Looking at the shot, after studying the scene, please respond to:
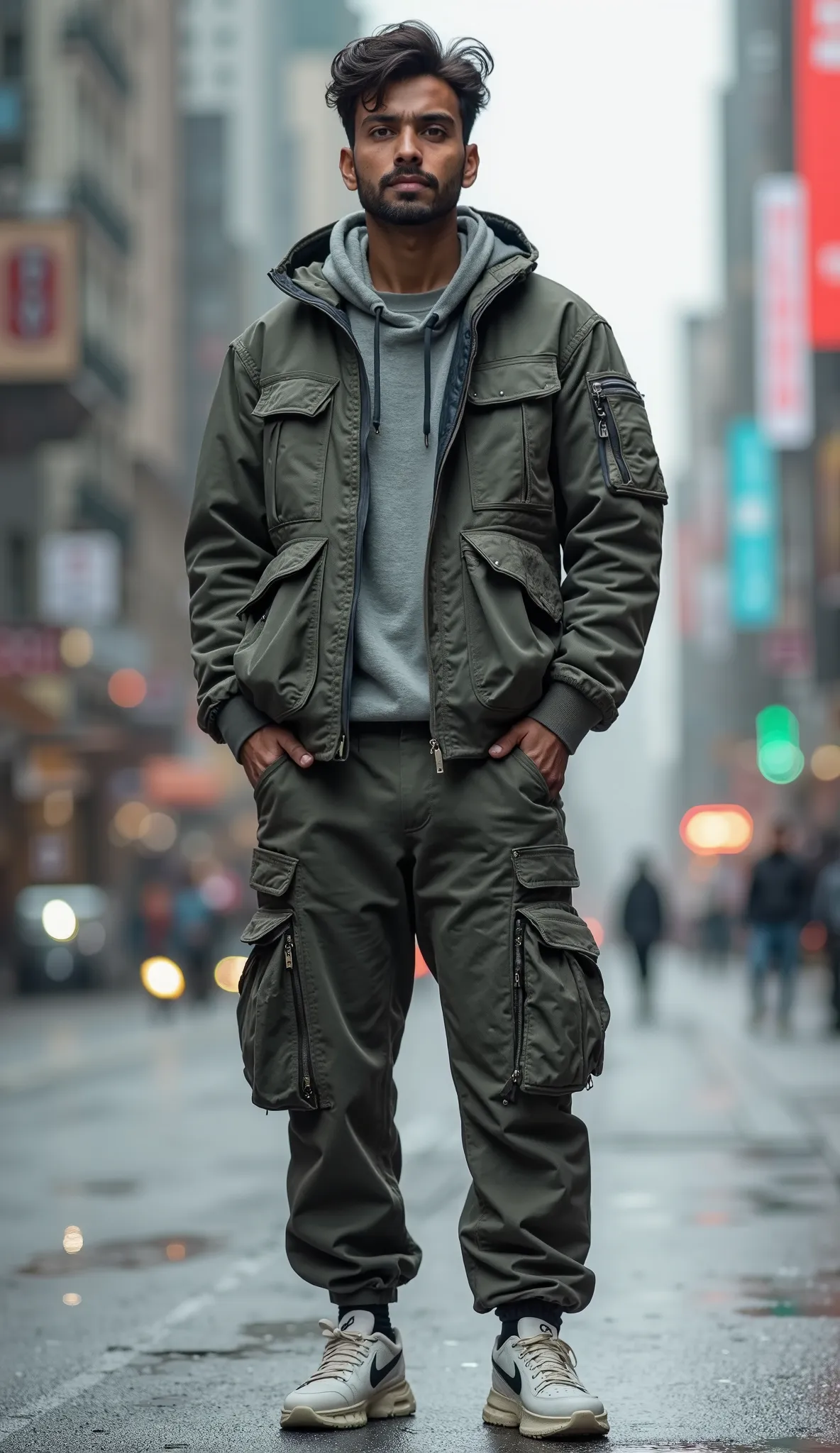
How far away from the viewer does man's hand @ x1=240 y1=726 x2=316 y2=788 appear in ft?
14.6

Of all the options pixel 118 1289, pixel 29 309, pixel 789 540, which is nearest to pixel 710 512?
pixel 789 540

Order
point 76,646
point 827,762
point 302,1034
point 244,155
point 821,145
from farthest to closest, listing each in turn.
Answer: point 244,155 → point 827,762 → point 76,646 → point 821,145 → point 302,1034

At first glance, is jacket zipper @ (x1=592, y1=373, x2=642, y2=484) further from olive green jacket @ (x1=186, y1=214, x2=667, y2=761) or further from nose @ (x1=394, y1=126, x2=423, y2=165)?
nose @ (x1=394, y1=126, x2=423, y2=165)

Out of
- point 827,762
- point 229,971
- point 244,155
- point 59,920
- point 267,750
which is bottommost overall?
point 229,971

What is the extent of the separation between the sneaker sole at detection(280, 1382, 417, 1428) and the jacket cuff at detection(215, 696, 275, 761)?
3.84ft

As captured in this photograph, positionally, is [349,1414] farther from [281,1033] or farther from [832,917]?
[832,917]

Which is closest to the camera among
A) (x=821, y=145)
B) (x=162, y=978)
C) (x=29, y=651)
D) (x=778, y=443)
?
(x=162, y=978)

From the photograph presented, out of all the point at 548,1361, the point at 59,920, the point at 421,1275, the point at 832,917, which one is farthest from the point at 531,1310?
the point at 59,920

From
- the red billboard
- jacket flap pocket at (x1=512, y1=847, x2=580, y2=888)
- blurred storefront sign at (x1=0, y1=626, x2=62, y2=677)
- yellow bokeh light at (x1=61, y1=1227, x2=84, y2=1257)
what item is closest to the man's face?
jacket flap pocket at (x1=512, y1=847, x2=580, y2=888)

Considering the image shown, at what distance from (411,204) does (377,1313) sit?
79.9 inches

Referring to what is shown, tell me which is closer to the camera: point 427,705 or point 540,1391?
point 540,1391

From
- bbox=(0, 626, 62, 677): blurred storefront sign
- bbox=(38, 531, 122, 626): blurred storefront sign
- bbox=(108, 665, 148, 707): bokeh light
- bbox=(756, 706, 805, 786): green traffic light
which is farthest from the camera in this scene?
bbox=(108, 665, 148, 707): bokeh light

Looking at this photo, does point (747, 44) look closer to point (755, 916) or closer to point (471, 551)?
point (755, 916)

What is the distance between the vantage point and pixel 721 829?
64.9 metres
